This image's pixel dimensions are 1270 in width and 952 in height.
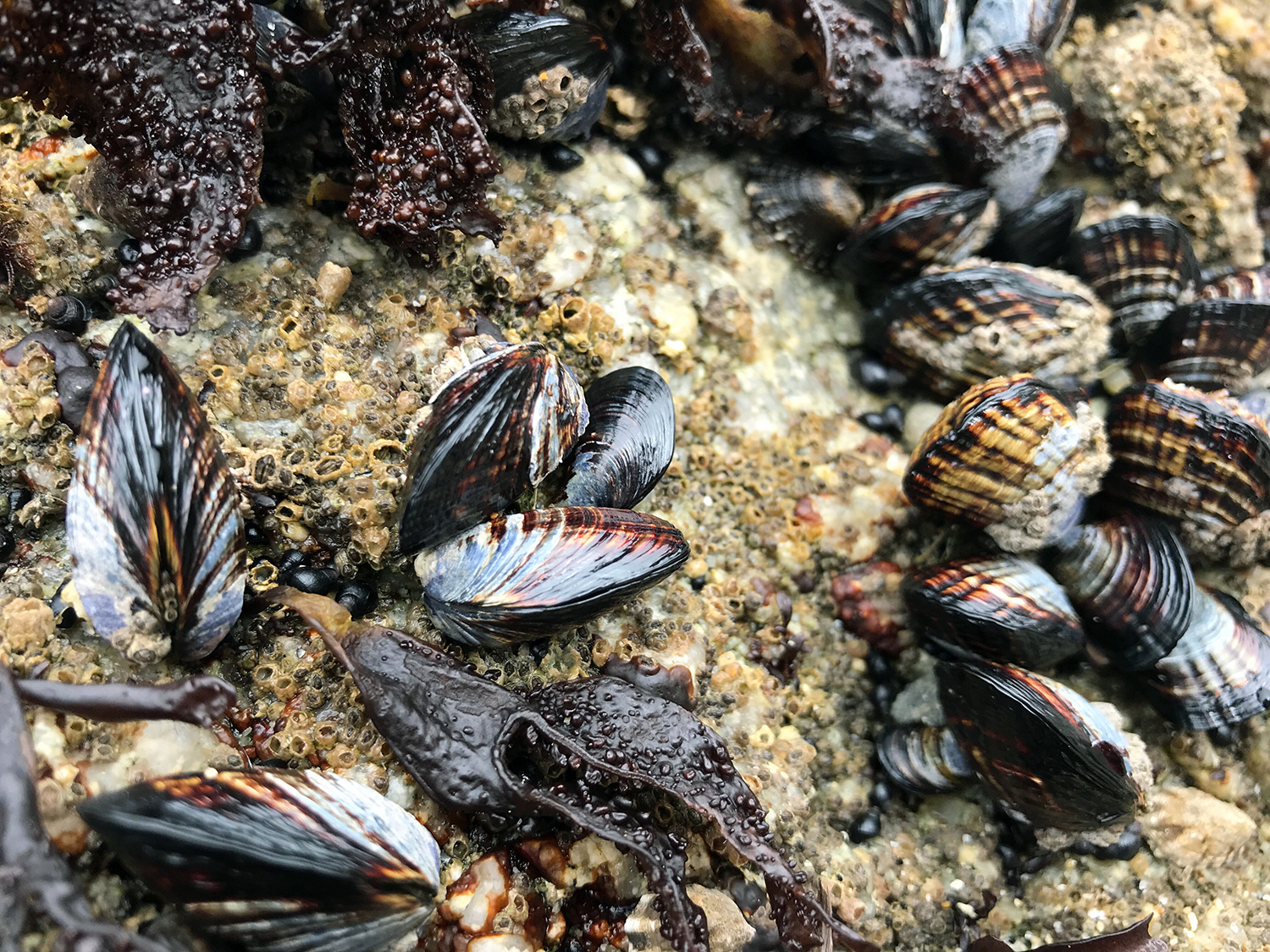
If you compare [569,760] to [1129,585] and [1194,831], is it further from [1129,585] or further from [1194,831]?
[1194,831]

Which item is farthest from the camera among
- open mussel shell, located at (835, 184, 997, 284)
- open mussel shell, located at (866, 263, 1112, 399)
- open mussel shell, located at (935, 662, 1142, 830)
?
open mussel shell, located at (835, 184, 997, 284)

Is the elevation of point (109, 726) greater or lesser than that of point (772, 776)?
greater

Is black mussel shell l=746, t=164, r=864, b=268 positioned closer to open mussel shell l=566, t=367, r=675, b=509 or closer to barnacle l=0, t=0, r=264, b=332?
open mussel shell l=566, t=367, r=675, b=509

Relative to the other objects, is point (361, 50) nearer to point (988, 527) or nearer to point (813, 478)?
point (813, 478)

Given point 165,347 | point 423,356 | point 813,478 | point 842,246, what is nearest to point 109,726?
point 165,347

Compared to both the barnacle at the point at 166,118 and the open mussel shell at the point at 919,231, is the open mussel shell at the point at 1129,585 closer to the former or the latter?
the open mussel shell at the point at 919,231

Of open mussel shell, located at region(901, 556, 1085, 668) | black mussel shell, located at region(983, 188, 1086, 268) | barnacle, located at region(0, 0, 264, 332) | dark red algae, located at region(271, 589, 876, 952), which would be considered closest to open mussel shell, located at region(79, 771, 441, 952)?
dark red algae, located at region(271, 589, 876, 952)

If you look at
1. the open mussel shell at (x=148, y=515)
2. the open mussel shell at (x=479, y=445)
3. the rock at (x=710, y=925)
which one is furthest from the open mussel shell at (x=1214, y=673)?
the open mussel shell at (x=148, y=515)

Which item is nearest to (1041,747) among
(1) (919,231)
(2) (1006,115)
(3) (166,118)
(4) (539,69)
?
(1) (919,231)
